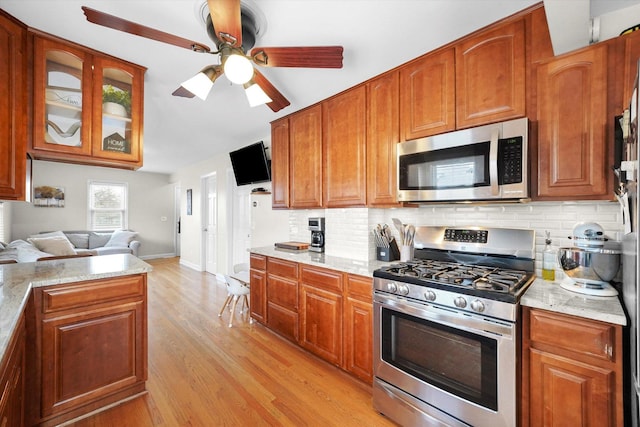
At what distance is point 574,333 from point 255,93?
2176 mm

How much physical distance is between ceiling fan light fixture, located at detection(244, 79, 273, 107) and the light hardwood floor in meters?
2.13

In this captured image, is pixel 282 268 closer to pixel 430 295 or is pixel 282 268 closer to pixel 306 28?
pixel 430 295

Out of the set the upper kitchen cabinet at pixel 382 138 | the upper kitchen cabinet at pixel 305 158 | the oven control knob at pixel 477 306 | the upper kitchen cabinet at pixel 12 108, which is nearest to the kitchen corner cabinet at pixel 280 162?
the upper kitchen cabinet at pixel 305 158

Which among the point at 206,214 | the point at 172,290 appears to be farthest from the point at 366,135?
the point at 206,214

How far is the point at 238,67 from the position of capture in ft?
4.99

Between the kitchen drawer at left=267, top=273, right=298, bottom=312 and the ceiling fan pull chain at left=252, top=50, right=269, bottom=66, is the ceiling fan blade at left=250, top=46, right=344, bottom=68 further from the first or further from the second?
the kitchen drawer at left=267, top=273, right=298, bottom=312

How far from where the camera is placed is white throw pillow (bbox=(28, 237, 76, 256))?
486cm

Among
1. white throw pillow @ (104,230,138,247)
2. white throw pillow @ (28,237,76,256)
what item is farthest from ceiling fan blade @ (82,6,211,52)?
white throw pillow @ (104,230,138,247)

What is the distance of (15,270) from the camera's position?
6.61ft

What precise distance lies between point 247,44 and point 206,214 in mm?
4945

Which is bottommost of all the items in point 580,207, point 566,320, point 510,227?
point 566,320

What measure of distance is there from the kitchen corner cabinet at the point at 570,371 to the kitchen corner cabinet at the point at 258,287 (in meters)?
2.38

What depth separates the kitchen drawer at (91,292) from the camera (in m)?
1.71

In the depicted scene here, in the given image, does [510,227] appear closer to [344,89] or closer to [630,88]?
[630,88]
